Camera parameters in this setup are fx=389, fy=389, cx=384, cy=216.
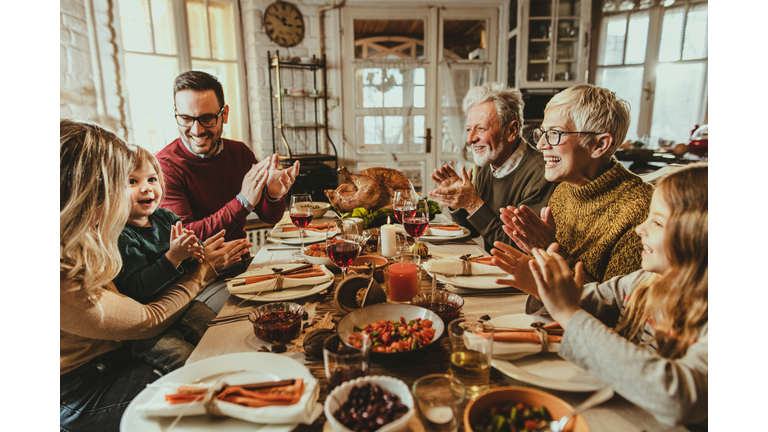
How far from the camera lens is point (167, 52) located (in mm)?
3686

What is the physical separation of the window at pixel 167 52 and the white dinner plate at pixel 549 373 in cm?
380

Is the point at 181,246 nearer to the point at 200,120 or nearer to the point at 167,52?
the point at 200,120

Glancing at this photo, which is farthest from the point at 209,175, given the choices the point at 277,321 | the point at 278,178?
the point at 277,321

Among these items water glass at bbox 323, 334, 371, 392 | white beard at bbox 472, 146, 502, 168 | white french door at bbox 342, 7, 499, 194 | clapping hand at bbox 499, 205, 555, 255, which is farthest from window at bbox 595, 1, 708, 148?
water glass at bbox 323, 334, 371, 392

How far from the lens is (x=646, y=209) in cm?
112

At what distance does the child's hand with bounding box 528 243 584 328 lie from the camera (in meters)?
0.69

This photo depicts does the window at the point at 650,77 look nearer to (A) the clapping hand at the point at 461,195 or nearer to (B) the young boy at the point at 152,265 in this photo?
(A) the clapping hand at the point at 461,195

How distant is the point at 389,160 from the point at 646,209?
3.69 metres

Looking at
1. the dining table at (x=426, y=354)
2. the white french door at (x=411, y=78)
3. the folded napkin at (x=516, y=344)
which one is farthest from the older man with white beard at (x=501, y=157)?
the white french door at (x=411, y=78)

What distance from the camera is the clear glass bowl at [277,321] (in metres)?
0.85
